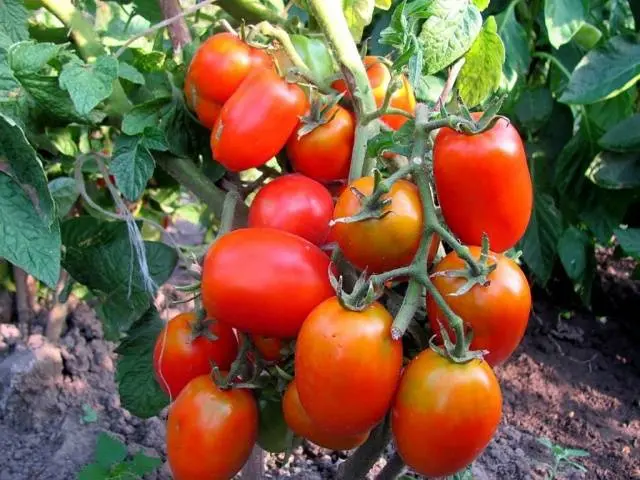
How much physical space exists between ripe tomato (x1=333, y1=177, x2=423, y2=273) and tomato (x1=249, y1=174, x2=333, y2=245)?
0.10 m

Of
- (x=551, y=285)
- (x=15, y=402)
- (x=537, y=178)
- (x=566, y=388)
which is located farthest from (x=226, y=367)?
(x=551, y=285)

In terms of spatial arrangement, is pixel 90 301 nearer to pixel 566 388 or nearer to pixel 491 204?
pixel 566 388

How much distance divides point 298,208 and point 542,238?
5.27ft

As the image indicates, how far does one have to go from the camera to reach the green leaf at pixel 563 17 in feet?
5.83

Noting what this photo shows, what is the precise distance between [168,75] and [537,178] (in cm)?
164

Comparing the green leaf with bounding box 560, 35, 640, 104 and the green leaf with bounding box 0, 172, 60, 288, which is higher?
the green leaf with bounding box 0, 172, 60, 288

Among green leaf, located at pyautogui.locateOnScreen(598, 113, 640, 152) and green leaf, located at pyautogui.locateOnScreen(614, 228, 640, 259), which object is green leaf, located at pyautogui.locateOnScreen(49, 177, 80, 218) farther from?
green leaf, located at pyautogui.locateOnScreen(598, 113, 640, 152)

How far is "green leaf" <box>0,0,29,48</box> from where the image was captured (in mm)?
906

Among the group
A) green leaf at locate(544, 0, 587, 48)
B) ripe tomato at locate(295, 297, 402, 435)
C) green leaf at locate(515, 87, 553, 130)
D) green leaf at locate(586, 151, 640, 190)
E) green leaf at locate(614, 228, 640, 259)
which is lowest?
green leaf at locate(614, 228, 640, 259)

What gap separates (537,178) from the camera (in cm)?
234

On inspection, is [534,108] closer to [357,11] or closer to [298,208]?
[357,11]

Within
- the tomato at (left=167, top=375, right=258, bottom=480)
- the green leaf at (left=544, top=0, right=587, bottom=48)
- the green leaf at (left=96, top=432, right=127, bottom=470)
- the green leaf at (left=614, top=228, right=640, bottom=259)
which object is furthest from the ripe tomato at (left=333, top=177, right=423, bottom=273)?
the green leaf at (left=614, top=228, right=640, bottom=259)

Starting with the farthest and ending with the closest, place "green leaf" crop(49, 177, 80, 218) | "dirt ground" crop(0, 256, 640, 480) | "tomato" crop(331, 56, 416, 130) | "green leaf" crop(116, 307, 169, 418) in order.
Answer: "dirt ground" crop(0, 256, 640, 480), "green leaf" crop(49, 177, 80, 218), "green leaf" crop(116, 307, 169, 418), "tomato" crop(331, 56, 416, 130)

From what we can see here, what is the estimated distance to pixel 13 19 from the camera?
0.91m
